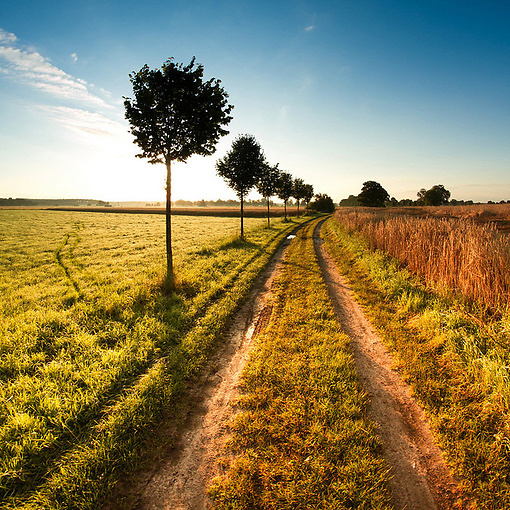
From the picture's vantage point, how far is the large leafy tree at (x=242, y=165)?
19.2 m

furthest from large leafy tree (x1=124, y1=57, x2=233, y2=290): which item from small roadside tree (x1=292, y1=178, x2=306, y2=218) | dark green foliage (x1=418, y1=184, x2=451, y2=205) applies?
dark green foliage (x1=418, y1=184, x2=451, y2=205)

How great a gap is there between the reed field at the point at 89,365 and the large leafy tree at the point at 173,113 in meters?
2.08

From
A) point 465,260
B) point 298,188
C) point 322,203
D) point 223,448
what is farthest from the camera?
point 322,203

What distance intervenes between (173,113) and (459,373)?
36.1 ft

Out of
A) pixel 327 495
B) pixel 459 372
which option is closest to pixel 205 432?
pixel 327 495

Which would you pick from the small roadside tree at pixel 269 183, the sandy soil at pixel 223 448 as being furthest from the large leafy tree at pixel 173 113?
the small roadside tree at pixel 269 183

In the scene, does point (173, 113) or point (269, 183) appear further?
point (269, 183)

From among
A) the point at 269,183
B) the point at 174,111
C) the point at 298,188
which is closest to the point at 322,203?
the point at 298,188

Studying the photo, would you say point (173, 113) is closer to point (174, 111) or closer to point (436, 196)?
point (174, 111)

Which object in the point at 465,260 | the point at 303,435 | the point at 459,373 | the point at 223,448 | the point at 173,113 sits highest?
the point at 173,113

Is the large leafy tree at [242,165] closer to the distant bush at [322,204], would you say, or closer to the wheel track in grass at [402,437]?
the wheel track in grass at [402,437]

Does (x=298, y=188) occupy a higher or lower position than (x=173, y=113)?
higher

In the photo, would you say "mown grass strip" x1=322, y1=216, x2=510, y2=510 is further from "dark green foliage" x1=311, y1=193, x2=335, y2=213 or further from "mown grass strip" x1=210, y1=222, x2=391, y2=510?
"dark green foliage" x1=311, y1=193, x2=335, y2=213

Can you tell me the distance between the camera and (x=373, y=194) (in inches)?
3295
